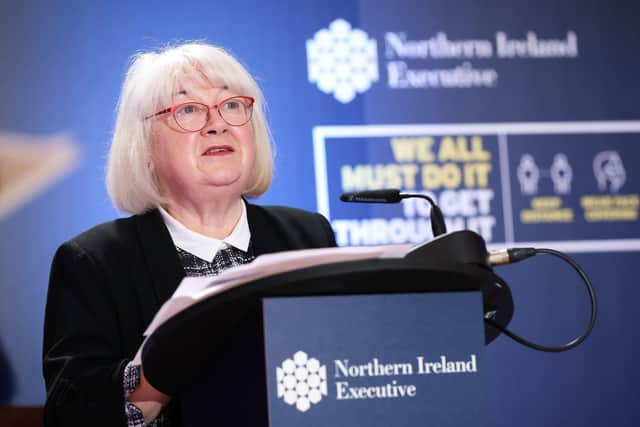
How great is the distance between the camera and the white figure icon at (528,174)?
3.37 meters

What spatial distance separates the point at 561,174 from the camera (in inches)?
134

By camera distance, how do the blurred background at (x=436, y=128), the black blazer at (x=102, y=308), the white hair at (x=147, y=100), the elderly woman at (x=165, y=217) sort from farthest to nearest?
the blurred background at (x=436, y=128) < the white hair at (x=147, y=100) < the elderly woman at (x=165, y=217) < the black blazer at (x=102, y=308)

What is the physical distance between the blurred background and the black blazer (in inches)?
53.2

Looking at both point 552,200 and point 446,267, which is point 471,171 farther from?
point 446,267

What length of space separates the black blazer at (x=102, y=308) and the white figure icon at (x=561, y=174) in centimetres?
180

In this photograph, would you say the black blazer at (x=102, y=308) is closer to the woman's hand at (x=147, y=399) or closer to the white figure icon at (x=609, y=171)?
the woman's hand at (x=147, y=399)

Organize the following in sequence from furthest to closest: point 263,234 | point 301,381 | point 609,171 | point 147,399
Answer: point 609,171, point 263,234, point 147,399, point 301,381

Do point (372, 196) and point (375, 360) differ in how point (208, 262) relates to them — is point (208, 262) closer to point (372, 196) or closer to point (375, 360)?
point (372, 196)

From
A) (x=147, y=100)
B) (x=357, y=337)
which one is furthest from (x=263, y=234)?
(x=357, y=337)

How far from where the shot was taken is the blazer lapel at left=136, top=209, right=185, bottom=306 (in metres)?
1.71

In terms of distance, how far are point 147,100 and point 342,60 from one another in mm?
1523

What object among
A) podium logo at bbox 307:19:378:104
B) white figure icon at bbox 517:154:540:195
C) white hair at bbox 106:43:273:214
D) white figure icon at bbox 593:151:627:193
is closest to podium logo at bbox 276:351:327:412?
white hair at bbox 106:43:273:214

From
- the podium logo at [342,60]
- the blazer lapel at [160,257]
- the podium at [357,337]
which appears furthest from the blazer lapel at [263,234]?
the podium logo at [342,60]

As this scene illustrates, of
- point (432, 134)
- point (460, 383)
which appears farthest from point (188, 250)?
point (432, 134)
